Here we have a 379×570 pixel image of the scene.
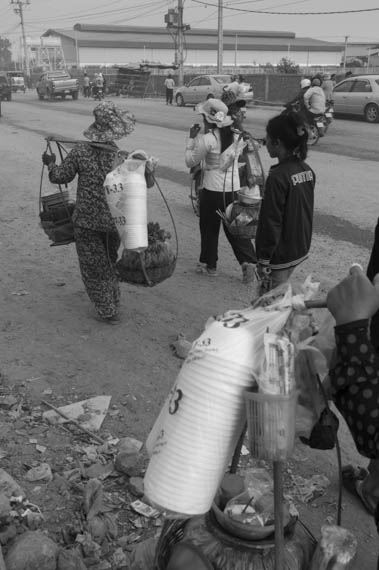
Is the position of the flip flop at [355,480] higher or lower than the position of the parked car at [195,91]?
higher

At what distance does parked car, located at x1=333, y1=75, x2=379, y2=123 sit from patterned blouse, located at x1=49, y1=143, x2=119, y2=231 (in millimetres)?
18194

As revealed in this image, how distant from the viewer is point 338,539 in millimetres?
1919

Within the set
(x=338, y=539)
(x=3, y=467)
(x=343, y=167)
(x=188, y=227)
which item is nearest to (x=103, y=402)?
(x=3, y=467)

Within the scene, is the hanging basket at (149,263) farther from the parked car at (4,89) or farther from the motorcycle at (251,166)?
the parked car at (4,89)

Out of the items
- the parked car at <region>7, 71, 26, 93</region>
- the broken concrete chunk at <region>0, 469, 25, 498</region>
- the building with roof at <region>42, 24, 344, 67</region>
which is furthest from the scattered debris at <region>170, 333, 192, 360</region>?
the building with roof at <region>42, 24, 344, 67</region>

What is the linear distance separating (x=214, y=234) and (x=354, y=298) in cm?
468

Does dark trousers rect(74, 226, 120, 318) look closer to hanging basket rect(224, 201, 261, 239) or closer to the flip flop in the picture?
hanging basket rect(224, 201, 261, 239)

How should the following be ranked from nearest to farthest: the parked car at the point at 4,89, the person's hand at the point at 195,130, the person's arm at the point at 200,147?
the person's arm at the point at 200,147 → the person's hand at the point at 195,130 → the parked car at the point at 4,89

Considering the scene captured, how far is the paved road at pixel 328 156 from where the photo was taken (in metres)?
8.42

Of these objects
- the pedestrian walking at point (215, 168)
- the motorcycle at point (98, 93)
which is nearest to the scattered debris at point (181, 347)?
the pedestrian walking at point (215, 168)

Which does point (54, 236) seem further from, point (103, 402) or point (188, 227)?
point (188, 227)

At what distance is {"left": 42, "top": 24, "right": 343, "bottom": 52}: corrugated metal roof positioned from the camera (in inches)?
3147

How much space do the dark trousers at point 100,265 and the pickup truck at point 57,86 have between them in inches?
1479

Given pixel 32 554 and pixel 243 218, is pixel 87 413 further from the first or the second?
pixel 243 218
